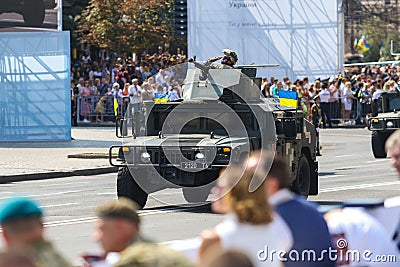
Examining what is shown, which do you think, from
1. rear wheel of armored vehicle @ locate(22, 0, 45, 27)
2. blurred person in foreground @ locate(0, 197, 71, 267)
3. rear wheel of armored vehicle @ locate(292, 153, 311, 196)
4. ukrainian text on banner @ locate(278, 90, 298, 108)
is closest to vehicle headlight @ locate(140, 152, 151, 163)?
rear wheel of armored vehicle @ locate(292, 153, 311, 196)

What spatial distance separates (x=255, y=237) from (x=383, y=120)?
20.2 meters

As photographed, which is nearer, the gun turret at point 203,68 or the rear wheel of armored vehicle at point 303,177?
the rear wheel of armored vehicle at point 303,177

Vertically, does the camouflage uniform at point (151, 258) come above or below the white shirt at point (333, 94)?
below

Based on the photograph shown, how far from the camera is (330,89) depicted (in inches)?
1543

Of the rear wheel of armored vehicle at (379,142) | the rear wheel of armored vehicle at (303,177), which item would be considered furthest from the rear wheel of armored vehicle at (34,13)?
Result: the rear wheel of armored vehicle at (303,177)

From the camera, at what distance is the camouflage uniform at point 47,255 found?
5.70 metres

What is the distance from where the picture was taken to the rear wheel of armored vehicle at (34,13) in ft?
102

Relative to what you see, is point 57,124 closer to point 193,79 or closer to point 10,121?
point 10,121

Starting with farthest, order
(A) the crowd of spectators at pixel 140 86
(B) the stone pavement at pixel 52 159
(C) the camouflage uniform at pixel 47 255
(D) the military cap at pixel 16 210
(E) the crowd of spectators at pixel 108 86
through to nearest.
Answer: (E) the crowd of spectators at pixel 108 86 < (A) the crowd of spectators at pixel 140 86 < (B) the stone pavement at pixel 52 159 < (C) the camouflage uniform at pixel 47 255 < (D) the military cap at pixel 16 210

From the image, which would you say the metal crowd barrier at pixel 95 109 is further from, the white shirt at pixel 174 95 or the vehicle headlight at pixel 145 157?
the vehicle headlight at pixel 145 157

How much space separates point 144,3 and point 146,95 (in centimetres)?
3350

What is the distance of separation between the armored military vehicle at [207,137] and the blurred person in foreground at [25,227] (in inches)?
378

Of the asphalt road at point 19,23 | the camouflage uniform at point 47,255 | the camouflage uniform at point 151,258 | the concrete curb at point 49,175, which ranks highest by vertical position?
the asphalt road at point 19,23

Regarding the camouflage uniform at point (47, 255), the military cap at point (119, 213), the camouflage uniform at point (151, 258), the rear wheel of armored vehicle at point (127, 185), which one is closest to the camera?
the camouflage uniform at point (151, 258)
